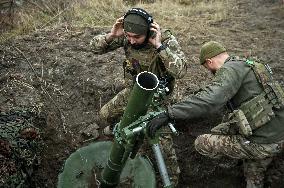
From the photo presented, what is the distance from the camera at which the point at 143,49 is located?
13.8 ft

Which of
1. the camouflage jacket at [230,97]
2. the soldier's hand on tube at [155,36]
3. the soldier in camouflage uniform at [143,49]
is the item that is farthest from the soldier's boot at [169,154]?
the soldier's hand on tube at [155,36]

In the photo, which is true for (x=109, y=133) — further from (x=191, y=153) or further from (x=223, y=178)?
(x=223, y=178)

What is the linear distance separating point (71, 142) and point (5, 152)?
107 cm

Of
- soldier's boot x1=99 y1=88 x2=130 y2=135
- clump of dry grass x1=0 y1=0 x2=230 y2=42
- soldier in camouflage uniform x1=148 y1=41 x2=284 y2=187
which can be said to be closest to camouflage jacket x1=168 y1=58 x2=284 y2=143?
soldier in camouflage uniform x1=148 y1=41 x2=284 y2=187

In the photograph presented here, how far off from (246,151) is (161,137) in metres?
0.82

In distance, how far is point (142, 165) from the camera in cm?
404

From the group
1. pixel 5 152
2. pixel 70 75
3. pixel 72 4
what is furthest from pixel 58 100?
pixel 72 4

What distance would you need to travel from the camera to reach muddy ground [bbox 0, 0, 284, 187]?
4875 millimetres

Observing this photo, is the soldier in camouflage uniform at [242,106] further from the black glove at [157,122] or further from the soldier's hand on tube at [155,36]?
the soldier's hand on tube at [155,36]

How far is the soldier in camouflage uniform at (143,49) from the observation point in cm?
392

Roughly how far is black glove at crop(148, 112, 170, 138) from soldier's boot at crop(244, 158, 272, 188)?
1.40 meters

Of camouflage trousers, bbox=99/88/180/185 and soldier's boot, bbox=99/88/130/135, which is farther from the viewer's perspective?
soldier's boot, bbox=99/88/130/135

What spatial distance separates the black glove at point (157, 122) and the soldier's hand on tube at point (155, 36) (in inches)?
33.9

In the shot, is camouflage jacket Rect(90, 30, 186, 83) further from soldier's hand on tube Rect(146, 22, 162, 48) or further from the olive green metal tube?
the olive green metal tube
